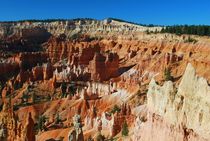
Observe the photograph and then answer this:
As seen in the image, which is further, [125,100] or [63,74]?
[63,74]

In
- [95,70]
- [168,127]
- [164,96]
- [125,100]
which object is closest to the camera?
[168,127]

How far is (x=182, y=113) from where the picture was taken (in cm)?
3241

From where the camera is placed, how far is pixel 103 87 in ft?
290

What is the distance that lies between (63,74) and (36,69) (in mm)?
9985

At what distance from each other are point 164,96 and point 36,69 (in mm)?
82343

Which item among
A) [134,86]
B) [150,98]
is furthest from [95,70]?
[150,98]

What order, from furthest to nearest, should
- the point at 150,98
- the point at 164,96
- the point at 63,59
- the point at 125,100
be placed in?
the point at 63,59
the point at 125,100
the point at 150,98
the point at 164,96

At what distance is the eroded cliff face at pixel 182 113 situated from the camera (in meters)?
29.5

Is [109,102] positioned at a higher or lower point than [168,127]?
lower

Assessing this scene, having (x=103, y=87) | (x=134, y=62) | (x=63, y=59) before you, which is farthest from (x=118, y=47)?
(x=103, y=87)

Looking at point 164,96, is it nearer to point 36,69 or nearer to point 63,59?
point 36,69

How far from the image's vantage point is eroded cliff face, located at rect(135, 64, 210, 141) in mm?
29453

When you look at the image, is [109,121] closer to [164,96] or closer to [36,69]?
[164,96]

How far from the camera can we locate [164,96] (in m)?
37.8
